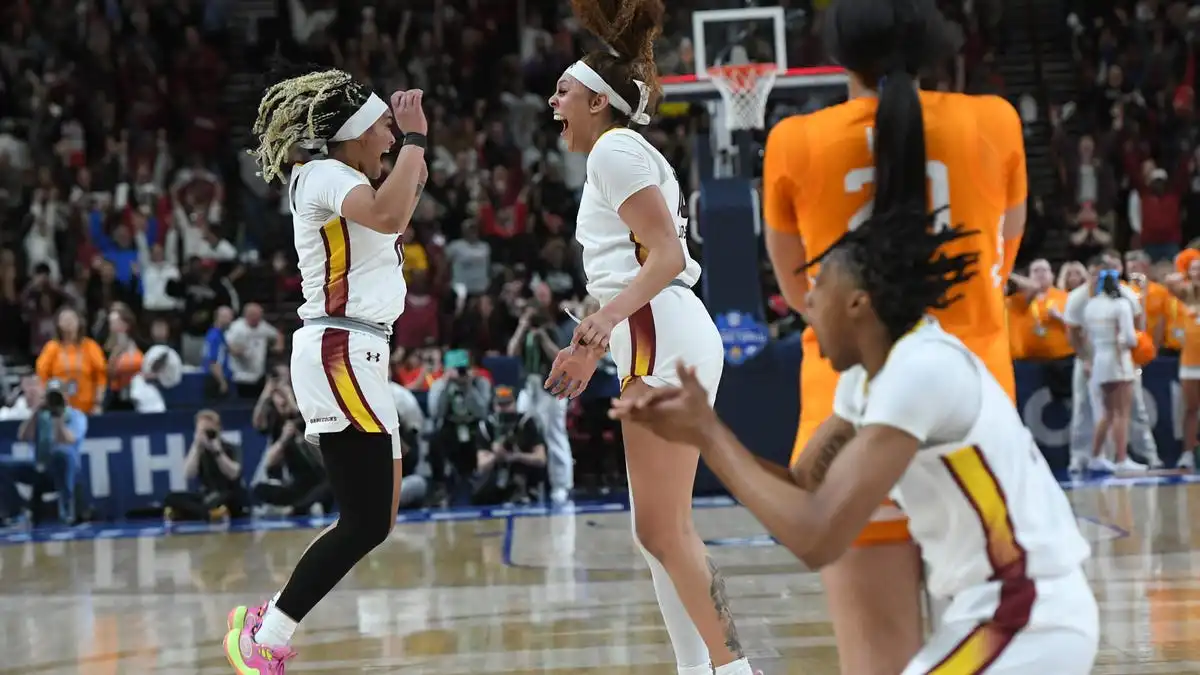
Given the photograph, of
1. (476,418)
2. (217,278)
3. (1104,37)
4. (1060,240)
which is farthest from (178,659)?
(1104,37)

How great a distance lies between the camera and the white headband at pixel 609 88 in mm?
4438

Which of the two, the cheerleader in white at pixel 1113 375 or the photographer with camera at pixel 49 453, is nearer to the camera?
the photographer with camera at pixel 49 453

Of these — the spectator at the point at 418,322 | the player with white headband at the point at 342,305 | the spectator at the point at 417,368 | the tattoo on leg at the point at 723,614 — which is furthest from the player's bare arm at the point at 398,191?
the spectator at the point at 418,322

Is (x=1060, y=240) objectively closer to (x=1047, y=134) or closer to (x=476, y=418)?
(x=1047, y=134)

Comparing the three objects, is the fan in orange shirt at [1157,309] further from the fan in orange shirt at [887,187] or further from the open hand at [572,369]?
the fan in orange shirt at [887,187]

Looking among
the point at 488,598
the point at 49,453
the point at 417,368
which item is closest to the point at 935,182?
the point at 488,598

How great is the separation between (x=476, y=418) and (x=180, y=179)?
6.53 metres

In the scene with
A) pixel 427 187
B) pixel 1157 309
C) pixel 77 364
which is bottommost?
pixel 1157 309

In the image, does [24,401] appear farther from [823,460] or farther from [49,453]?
[823,460]

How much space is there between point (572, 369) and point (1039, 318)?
932cm

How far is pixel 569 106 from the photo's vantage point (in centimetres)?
446

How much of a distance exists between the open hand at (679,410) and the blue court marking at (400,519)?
8.07m

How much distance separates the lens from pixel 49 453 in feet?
38.1

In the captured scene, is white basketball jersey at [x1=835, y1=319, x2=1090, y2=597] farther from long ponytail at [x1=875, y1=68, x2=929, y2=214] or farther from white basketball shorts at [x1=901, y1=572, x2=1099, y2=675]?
long ponytail at [x1=875, y1=68, x2=929, y2=214]
